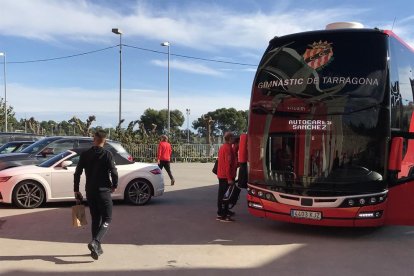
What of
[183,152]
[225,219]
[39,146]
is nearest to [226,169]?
[225,219]

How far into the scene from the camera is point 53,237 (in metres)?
8.02

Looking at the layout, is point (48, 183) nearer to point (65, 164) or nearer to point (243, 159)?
point (65, 164)

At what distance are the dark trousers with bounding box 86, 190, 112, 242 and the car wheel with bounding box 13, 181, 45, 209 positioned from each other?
15.6 feet

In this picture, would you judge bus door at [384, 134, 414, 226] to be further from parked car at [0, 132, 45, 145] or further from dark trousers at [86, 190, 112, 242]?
parked car at [0, 132, 45, 145]

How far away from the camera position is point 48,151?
13273 millimetres

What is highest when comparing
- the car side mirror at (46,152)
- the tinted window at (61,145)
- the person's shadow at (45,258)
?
the tinted window at (61,145)

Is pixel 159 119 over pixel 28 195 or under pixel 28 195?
over

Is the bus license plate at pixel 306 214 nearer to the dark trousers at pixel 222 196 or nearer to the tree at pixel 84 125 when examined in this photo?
the dark trousers at pixel 222 196

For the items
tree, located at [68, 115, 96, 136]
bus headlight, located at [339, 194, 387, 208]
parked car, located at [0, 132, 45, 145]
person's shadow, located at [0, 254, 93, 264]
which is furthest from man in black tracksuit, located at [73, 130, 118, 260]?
tree, located at [68, 115, 96, 136]

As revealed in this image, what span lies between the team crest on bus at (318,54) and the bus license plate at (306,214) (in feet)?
8.17

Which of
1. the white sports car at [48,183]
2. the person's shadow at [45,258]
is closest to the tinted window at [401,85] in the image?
the person's shadow at [45,258]

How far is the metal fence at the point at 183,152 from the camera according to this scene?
97.7 ft

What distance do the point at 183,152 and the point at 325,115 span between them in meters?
23.4

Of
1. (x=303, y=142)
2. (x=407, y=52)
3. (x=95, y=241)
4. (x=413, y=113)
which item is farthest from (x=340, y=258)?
(x=407, y=52)
